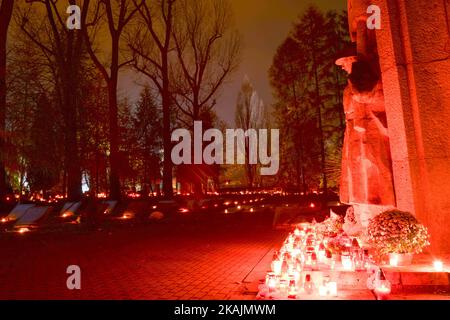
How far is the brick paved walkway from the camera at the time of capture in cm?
653

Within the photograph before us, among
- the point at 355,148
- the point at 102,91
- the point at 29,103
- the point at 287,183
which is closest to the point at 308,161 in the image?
the point at 287,183

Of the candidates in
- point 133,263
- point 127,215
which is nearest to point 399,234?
point 133,263

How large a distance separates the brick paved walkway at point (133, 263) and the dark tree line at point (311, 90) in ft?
56.4

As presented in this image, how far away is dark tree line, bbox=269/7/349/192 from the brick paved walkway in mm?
17205

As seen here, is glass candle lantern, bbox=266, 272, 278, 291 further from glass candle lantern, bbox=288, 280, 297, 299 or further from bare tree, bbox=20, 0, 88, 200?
bare tree, bbox=20, 0, 88, 200

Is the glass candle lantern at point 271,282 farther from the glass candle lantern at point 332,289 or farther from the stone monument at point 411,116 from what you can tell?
the stone monument at point 411,116

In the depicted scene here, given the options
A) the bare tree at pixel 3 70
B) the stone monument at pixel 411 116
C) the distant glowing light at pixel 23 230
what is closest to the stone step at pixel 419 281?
the stone monument at pixel 411 116

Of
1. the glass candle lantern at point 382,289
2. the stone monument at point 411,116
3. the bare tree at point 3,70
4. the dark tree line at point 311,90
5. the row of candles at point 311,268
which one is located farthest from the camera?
the dark tree line at point 311,90

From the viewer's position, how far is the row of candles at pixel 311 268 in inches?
225

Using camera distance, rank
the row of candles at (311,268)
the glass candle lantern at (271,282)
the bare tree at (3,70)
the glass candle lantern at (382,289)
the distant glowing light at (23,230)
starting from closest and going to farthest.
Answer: the glass candle lantern at (382,289), the row of candles at (311,268), the glass candle lantern at (271,282), the distant glowing light at (23,230), the bare tree at (3,70)

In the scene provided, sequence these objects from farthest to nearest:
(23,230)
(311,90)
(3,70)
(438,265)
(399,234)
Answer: (311,90), (3,70), (23,230), (399,234), (438,265)

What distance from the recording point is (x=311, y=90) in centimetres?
3269

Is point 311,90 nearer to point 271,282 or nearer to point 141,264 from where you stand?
Result: point 141,264

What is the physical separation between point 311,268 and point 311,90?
27.6 m
